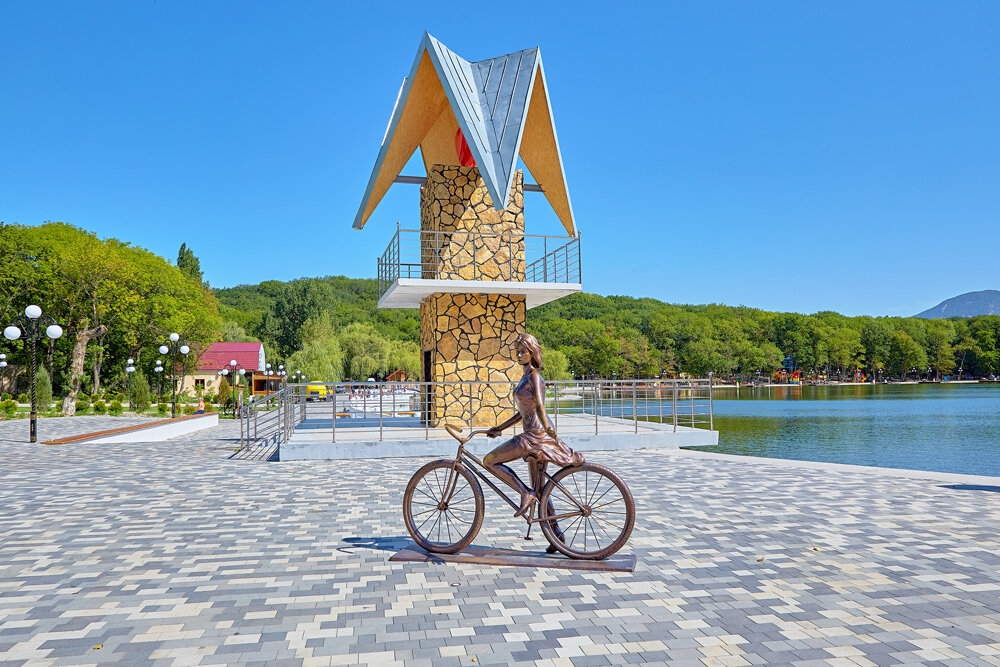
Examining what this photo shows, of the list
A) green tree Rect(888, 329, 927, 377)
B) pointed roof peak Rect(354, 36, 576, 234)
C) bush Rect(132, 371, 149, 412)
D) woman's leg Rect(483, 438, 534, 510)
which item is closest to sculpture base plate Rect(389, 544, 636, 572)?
woman's leg Rect(483, 438, 534, 510)

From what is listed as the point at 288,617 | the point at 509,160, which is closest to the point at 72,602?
the point at 288,617

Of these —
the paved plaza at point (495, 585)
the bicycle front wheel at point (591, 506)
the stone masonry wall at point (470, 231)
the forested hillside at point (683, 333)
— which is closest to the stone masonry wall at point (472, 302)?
the stone masonry wall at point (470, 231)

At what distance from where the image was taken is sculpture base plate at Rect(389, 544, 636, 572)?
5072 millimetres

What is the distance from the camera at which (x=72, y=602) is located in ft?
14.3

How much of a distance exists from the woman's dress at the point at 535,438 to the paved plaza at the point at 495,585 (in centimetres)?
86

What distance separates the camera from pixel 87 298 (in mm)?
39938

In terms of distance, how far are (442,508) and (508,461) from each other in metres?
0.77

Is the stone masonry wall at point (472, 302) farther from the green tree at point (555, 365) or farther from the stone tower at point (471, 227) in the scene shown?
the green tree at point (555, 365)

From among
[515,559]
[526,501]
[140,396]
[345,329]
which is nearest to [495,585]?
[515,559]

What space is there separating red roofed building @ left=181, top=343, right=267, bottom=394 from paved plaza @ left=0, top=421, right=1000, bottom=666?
2097 inches

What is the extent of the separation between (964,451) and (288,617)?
A: 23.4m

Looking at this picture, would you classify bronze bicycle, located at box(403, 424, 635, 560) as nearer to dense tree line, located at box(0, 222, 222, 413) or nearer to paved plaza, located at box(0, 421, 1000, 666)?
paved plaza, located at box(0, 421, 1000, 666)

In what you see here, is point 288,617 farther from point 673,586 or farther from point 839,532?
point 839,532

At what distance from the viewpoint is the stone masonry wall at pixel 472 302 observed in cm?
1498
